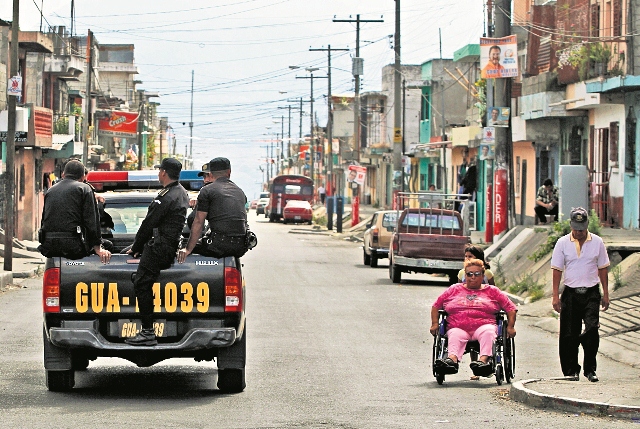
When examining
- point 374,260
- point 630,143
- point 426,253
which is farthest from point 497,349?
point 374,260

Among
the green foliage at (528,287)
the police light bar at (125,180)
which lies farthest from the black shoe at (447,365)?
the green foliage at (528,287)

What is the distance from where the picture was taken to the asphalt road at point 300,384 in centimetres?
1030

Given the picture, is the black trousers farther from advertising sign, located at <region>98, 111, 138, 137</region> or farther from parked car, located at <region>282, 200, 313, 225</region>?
advertising sign, located at <region>98, 111, 138, 137</region>

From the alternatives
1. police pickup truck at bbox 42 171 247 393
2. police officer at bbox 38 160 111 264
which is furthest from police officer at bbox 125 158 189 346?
police officer at bbox 38 160 111 264

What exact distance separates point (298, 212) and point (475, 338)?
66.4 meters

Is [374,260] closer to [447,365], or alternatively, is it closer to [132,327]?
[447,365]

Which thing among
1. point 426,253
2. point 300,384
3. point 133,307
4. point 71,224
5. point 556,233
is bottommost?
point 300,384

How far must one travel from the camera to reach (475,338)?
1285 centimetres

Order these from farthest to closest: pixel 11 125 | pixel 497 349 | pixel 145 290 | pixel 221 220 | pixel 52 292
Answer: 1. pixel 11 125
2. pixel 497 349
3. pixel 221 220
4. pixel 52 292
5. pixel 145 290

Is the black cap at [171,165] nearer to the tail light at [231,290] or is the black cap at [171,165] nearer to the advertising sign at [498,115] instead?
the tail light at [231,290]

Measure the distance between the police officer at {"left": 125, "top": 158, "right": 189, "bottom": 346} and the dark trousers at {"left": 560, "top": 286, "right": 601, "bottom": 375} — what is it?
426 cm

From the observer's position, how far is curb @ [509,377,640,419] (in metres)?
10.6

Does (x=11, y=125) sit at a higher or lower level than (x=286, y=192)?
higher

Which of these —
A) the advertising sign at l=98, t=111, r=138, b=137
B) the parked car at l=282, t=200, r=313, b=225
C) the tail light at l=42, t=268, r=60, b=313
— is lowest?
the tail light at l=42, t=268, r=60, b=313
